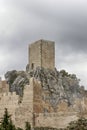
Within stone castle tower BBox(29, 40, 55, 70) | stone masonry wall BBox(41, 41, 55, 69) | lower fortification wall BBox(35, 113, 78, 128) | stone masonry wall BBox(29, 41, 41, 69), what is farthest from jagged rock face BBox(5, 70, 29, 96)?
lower fortification wall BBox(35, 113, 78, 128)

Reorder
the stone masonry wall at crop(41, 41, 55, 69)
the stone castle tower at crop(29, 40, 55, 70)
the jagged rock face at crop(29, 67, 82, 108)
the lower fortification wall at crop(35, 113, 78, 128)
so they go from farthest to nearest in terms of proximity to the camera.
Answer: the stone castle tower at crop(29, 40, 55, 70) → the stone masonry wall at crop(41, 41, 55, 69) → the jagged rock face at crop(29, 67, 82, 108) → the lower fortification wall at crop(35, 113, 78, 128)

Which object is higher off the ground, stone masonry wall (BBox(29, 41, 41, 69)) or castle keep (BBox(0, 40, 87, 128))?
stone masonry wall (BBox(29, 41, 41, 69))

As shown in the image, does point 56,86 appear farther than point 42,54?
Yes

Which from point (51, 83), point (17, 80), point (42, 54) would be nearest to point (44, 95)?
point (51, 83)

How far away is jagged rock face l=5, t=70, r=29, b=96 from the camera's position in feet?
296

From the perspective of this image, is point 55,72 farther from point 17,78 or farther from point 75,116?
point 75,116

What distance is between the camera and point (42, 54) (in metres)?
91.9

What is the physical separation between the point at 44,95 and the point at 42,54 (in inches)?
431

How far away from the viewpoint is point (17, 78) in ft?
306

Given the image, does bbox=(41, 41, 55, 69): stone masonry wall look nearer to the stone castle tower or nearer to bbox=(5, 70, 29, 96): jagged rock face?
the stone castle tower

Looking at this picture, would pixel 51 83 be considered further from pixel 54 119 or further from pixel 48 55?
pixel 54 119

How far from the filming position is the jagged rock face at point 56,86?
294 ft

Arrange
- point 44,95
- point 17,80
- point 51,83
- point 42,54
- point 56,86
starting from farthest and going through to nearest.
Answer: point 17,80 → point 56,86 → point 42,54 → point 51,83 → point 44,95

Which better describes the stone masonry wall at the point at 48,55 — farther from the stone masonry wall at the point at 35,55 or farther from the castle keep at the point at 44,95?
the stone masonry wall at the point at 35,55
